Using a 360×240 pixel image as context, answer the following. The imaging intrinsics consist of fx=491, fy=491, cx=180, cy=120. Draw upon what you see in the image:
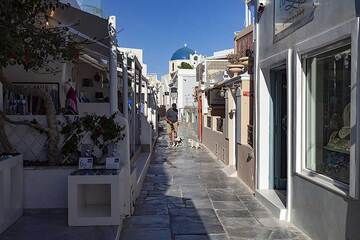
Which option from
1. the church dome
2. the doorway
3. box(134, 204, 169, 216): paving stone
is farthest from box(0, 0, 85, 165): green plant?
the church dome

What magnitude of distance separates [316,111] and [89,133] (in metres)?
3.27

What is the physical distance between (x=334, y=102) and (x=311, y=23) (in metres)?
1.04

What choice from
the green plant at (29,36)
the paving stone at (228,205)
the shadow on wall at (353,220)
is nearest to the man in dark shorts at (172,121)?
the paving stone at (228,205)

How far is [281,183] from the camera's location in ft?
28.9

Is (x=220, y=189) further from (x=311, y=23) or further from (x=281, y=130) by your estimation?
(x=311, y=23)

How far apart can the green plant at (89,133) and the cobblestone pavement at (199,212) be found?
1222 millimetres

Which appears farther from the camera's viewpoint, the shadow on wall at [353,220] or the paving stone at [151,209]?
the paving stone at [151,209]

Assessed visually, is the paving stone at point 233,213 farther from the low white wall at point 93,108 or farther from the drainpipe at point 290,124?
the low white wall at point 93,108

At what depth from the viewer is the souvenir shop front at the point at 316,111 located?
497 centimetres

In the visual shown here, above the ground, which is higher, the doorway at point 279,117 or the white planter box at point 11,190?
the doorway at point 279,117

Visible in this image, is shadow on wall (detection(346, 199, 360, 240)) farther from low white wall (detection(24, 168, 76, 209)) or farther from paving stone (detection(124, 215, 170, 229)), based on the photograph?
low white wall (detection(24, 168, 76, 209))

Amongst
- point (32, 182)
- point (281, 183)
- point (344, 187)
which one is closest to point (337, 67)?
point (344, 187)

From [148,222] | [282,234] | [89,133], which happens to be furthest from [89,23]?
[282,234]

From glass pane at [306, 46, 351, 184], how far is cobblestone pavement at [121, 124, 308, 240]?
3.60 ft
